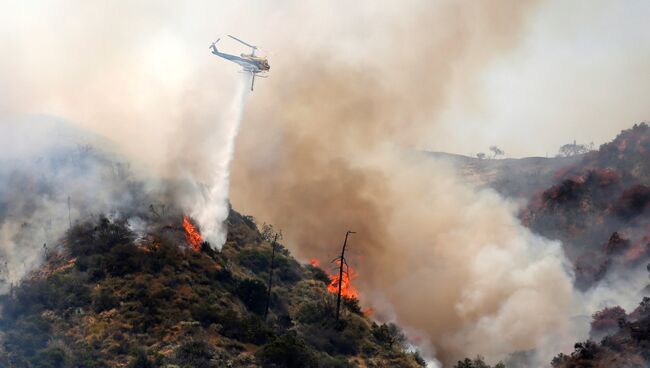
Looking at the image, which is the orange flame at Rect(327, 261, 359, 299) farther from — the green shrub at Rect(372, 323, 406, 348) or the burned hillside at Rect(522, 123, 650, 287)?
the burned hillside at Rect(522, 123, 650, 287)

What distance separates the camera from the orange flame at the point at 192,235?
6631cm

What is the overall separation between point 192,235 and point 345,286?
20.8m

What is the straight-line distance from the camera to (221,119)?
73750mm

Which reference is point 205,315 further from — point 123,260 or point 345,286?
point 345,286

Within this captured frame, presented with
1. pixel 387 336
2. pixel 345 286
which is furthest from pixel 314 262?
pixel 387 336

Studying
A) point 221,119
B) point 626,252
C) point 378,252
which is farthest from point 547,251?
point 221,119

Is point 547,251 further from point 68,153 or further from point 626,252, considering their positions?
point 68,153

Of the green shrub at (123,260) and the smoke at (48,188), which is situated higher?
the smoke at (48,188)

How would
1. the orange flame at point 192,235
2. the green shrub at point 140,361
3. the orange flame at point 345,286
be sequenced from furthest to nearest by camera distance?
the orange flame at point 345,286 < the orange flame at point 192,235 < the green shrub at point 140,361

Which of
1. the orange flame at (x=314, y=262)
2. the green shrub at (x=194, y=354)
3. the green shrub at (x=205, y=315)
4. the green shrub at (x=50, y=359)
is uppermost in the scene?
the orange flame at (x=314, y=262)

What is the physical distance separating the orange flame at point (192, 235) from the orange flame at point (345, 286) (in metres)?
16.9

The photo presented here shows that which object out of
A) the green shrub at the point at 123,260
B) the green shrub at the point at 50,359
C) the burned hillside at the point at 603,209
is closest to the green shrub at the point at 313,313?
the green shrub at the point at 123,260

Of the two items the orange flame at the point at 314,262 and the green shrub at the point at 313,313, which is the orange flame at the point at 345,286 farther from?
the green shrub at the point at 313,313

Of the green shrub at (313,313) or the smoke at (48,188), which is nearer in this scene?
the green shrub at (313,313)
